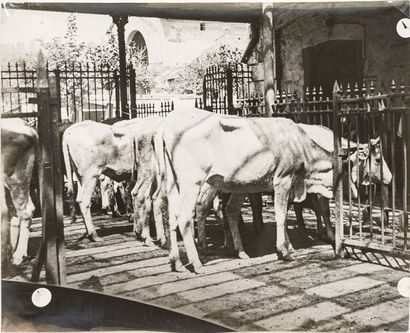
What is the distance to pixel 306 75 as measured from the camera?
880 cm

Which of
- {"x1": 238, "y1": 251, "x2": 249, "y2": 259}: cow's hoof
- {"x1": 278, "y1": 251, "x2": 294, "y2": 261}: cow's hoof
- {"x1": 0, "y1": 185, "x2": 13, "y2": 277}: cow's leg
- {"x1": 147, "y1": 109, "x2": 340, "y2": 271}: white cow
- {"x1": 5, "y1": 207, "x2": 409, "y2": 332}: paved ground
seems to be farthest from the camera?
{"x1": 238, "y1": 251, "x2": 249, "y2": 259}: cow's hoof

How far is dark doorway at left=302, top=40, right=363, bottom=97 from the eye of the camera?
26.2 feet

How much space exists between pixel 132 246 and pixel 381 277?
257 cm

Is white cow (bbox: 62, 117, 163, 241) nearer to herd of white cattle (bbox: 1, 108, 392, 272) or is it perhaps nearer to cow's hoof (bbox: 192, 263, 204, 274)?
herd of white cattle (bbox: 1, 108, 392, 272)

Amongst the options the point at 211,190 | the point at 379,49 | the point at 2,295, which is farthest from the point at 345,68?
the point at 2,295

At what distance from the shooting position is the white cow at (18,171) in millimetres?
4238

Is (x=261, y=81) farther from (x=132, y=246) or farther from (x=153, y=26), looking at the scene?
(x=132, y=246)

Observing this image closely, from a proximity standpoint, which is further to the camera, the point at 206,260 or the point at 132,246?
the point at 132,246

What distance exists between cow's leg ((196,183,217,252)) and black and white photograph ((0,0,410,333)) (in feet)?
0.07

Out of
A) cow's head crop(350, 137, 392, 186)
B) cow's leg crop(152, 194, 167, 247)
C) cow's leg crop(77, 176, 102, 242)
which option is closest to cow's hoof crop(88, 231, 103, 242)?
cow's leg crop(77, 176, 102, 242)

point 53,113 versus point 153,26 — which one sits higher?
point 153,26

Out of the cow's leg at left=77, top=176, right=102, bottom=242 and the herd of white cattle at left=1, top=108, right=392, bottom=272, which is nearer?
the herd of white cattle at left=1, top=108, right=392, bottom=272

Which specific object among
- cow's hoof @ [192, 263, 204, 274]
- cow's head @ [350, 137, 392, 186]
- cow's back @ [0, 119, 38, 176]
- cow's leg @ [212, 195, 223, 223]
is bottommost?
cow's hoof @ [192, 263, 204, 274]

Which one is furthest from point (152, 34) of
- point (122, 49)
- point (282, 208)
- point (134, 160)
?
Answer: point (282, 208)
